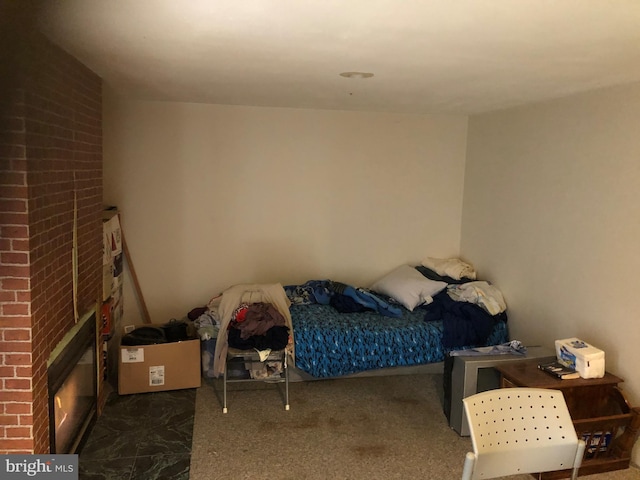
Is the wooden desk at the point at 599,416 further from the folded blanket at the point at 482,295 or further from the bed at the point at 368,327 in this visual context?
the folded blanket at the point at 482,295

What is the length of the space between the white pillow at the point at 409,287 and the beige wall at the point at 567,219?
536mm

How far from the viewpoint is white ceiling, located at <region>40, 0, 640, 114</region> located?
5.76 ft

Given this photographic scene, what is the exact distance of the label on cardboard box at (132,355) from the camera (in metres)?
3.61

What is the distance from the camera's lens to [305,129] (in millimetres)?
4512

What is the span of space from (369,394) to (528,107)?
2427 millimetres

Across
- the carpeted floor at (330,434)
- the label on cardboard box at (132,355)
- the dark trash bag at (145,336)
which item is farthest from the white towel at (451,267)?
the label on cardboard box at (132,355)

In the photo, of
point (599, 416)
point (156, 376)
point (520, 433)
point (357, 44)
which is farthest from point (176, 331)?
point (599, 416)

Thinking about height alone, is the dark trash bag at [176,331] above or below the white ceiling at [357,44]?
below

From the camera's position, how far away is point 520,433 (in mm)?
1884

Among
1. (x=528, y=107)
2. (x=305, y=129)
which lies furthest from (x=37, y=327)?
(x=528, y=107)

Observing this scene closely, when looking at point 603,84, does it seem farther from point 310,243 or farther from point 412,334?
point 310,243

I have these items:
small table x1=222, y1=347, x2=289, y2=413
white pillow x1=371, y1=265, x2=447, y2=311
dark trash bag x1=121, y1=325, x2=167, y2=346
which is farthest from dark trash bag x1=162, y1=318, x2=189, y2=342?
white pillow x1=371, y1=265, x2=447, y2=311

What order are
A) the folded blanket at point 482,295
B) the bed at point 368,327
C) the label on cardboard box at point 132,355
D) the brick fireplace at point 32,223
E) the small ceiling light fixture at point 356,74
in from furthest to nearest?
the folded blanket at point 482,295, the bed at point 368,327, the label on cardboard box at point 132,355, the small ceiling light fixture at point 356,74, the brick fireplace at point 32,223

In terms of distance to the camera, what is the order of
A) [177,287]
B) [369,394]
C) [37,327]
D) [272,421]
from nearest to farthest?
1. [37,327]
2. [272,421]
3. [369,394]
4. [177,287]
